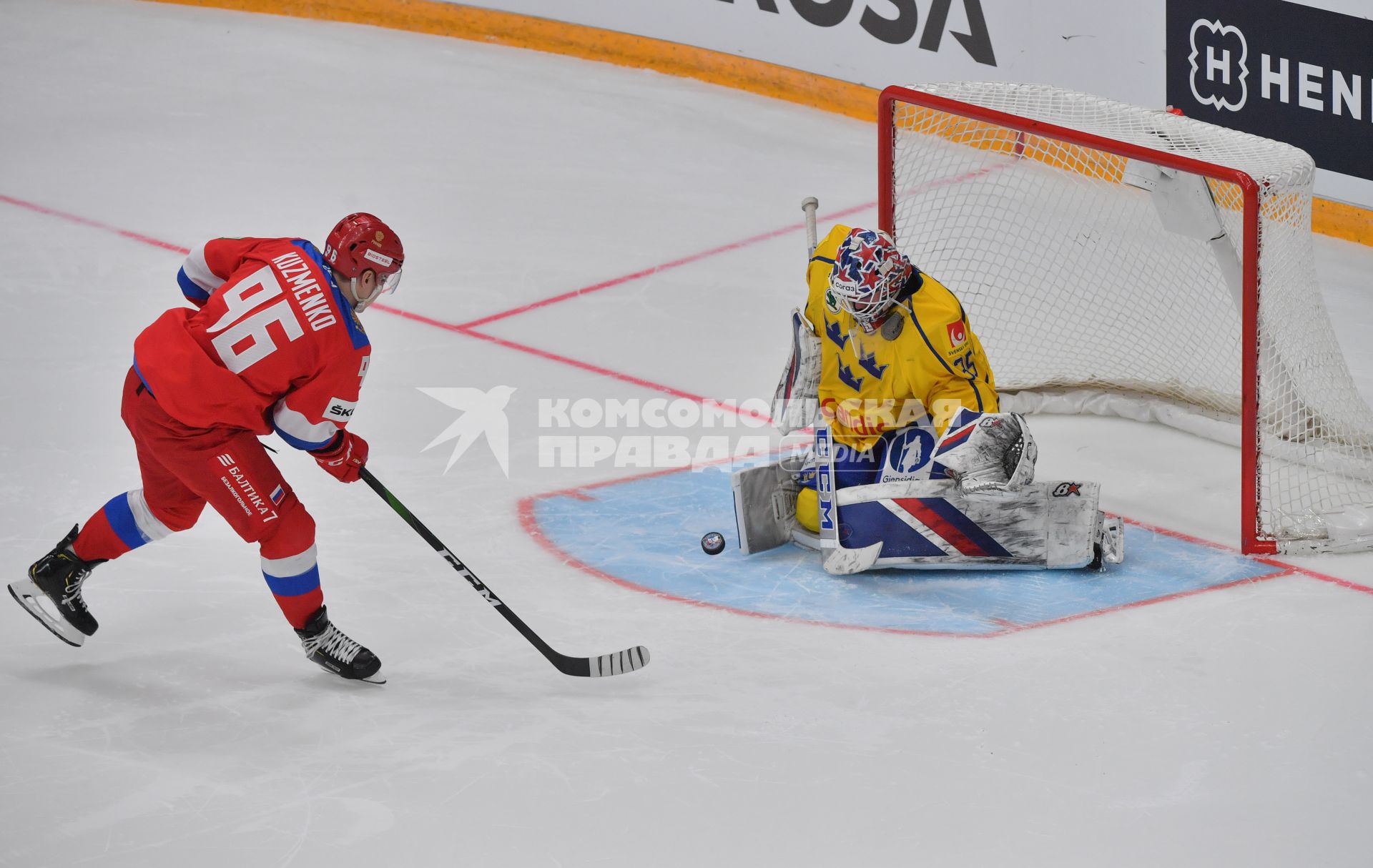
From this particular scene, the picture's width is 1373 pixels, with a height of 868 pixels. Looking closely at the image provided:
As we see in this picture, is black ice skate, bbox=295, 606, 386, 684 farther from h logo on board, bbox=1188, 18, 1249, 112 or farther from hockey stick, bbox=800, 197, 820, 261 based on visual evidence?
h logo on board, bbox=1188, 18, 1249, 112

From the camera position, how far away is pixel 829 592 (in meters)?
4.37

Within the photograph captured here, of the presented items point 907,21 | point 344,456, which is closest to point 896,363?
point 344,456

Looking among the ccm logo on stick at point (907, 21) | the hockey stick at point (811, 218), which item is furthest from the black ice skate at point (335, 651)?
the ccm logo on stick at point (907, 21)

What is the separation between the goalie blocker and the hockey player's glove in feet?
3.95

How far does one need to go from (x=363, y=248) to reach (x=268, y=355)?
30cm

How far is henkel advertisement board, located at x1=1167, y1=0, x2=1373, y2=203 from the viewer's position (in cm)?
641

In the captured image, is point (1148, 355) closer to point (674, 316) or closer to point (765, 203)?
point (674, 316)

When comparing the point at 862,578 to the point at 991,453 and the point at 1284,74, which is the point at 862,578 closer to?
the point at 991,453

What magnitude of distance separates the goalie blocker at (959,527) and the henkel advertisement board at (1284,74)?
9.32ft

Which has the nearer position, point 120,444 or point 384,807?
point 384,807

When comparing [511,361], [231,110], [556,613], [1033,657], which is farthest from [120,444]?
[231,110]

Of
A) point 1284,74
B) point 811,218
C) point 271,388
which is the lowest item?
point 271,388

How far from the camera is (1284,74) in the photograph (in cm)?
656

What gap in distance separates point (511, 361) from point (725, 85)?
3.33m
